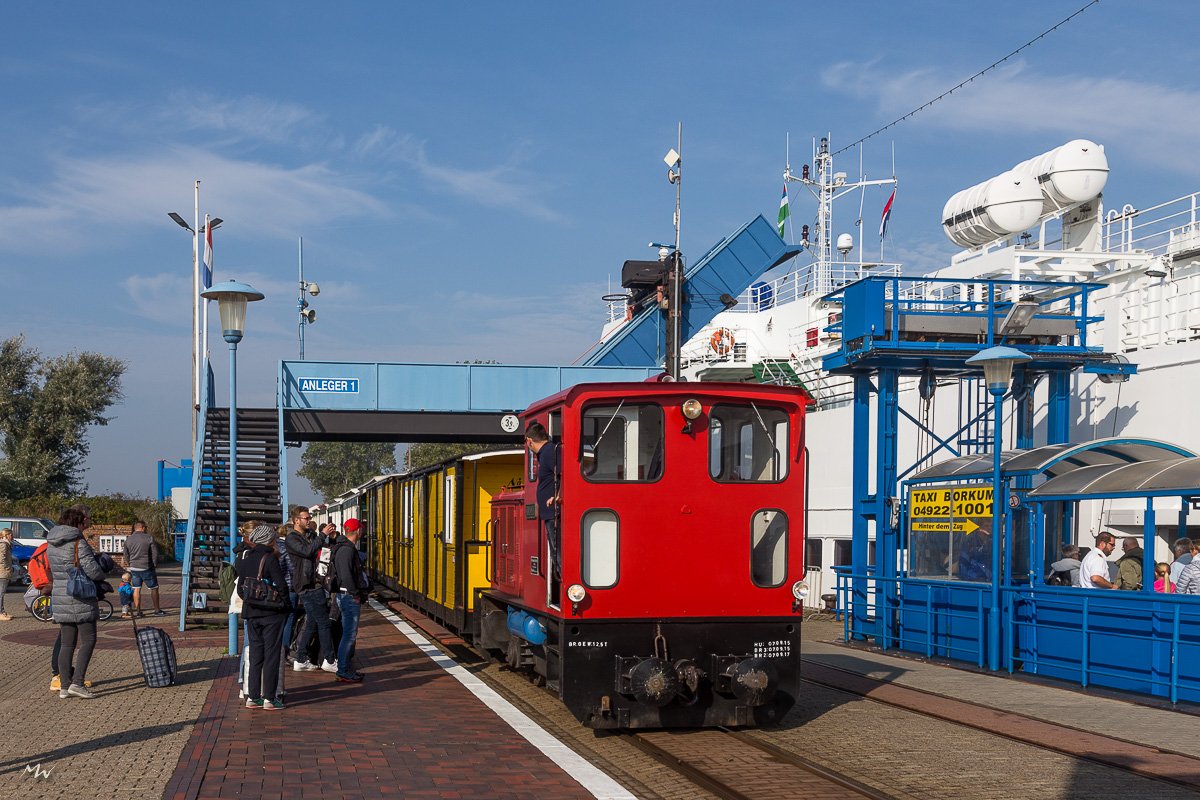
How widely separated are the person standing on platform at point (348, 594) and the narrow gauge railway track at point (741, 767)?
4266 mm

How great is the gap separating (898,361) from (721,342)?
1630 centimetres

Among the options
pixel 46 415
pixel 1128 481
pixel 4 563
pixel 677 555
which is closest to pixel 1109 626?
pixel 1128 481

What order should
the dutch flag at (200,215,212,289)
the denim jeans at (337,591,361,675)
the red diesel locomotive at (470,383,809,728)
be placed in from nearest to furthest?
1. the red diesel locomotive at (470,383,809,728)
2. the denim jeans at (337,591,361,675)
3. the dutch flag at (200,215,212,289)

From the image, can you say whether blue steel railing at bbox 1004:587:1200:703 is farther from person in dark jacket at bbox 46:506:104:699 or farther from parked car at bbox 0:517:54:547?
parked car at bbox 0:517:54:547

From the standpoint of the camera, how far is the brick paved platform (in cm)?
830

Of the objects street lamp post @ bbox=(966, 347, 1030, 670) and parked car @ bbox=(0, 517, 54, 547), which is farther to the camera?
parked car @ bbox=(0, 517, 54, 547)

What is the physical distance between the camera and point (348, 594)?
14.1 metres

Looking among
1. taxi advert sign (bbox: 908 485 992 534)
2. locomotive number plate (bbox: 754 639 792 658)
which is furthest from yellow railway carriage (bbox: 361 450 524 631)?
locomotive number plate (bbox: 754 639 792 658)

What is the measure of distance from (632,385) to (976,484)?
26.0ft

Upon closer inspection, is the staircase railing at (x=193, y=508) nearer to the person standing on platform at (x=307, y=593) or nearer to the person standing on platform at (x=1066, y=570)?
the person standing on platform at (x=307, y=593)

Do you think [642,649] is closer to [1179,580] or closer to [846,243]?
[1179,580]

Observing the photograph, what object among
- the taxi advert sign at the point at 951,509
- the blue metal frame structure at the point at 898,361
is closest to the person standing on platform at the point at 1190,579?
the taxi advert sign at the point at 951,509

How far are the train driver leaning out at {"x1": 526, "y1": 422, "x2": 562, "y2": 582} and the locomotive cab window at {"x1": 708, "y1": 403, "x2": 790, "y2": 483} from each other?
1355mm

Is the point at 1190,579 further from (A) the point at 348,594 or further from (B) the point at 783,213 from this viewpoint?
(B) the point at 783,213
